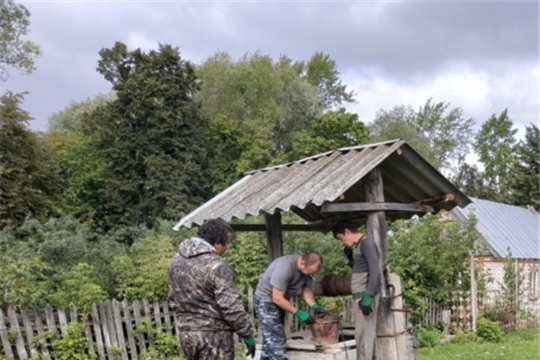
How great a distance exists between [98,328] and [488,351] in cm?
706

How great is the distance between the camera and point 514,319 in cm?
1620

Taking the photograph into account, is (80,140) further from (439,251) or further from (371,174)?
(371,174)

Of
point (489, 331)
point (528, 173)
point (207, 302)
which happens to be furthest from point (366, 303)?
point (528, 173)

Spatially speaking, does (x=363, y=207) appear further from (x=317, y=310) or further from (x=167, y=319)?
(x=167, y=319)

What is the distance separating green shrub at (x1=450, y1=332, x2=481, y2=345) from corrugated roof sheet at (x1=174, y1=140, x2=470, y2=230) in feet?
24.1

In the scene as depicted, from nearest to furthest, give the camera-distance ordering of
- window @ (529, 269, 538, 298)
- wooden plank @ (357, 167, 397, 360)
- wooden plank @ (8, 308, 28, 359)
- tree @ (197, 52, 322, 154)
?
wooden plank @ (357, 167, 397, 360), wooden plank @ (8, 308, 28, 359), window @ (529, 269, 538, 298), tree @ (197, 52, 322, 154)

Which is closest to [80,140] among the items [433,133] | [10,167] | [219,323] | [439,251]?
[10,167]

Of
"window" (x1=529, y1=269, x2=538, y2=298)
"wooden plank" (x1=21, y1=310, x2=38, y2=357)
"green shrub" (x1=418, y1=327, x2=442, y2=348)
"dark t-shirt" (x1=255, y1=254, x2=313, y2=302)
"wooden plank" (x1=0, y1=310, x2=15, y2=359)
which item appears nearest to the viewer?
"dark t-shirt" (x1=255, y1=254, x2=313, y2=302)

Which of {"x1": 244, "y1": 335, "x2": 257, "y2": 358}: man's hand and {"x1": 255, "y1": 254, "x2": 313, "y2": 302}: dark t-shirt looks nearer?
{"x1": 244, "y1": 335, "x2": 257, "y2": 358}: man's hand

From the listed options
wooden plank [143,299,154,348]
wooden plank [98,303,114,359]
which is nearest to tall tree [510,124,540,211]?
wooden plank [143,299,154,348]

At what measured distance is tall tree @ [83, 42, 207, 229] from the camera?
81.9 ft

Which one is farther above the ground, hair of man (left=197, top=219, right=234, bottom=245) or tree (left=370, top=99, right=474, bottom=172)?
tree (left=370, top=99, right=474, bottom=172)

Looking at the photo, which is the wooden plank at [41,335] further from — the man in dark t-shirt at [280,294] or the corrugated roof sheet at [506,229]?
the corrugated roof sheet at [506,229]

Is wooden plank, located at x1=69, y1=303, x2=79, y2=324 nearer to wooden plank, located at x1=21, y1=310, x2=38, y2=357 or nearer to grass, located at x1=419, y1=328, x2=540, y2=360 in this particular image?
wooden plank, located at x1=21, y1=310, x2=38, y2=357
